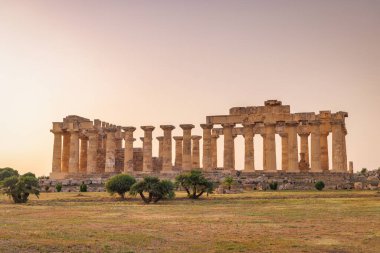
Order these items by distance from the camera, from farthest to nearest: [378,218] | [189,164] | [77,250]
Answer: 1. [189,164]
2. [378,218]
3. [77,250]

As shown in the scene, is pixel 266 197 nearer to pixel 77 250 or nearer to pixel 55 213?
pixel 55 213

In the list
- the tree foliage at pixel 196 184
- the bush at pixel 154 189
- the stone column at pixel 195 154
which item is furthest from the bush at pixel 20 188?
the stone column at pixel 195 154

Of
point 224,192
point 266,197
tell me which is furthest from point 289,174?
point 266,197

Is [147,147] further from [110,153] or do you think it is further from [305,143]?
[305,143]

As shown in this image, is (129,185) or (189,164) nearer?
(129,185)

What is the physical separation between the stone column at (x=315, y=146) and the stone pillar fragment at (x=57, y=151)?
3522cm

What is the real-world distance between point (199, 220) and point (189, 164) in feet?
127

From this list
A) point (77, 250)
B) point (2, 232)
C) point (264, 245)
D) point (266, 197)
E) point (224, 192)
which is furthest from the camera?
point (224, 192)

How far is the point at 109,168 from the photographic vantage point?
6600cm

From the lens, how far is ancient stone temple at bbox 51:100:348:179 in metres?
59.5

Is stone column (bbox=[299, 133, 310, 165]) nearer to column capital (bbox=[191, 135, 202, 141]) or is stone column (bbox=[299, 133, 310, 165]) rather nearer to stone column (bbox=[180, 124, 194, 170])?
column capital (bbox=[191, 135, 202, 141])

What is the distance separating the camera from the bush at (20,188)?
41031mm

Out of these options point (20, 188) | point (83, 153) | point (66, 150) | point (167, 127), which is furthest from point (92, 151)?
point (20, 188)

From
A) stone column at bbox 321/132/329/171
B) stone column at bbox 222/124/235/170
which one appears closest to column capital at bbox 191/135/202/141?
stone column at bbox 222/124/235/170
